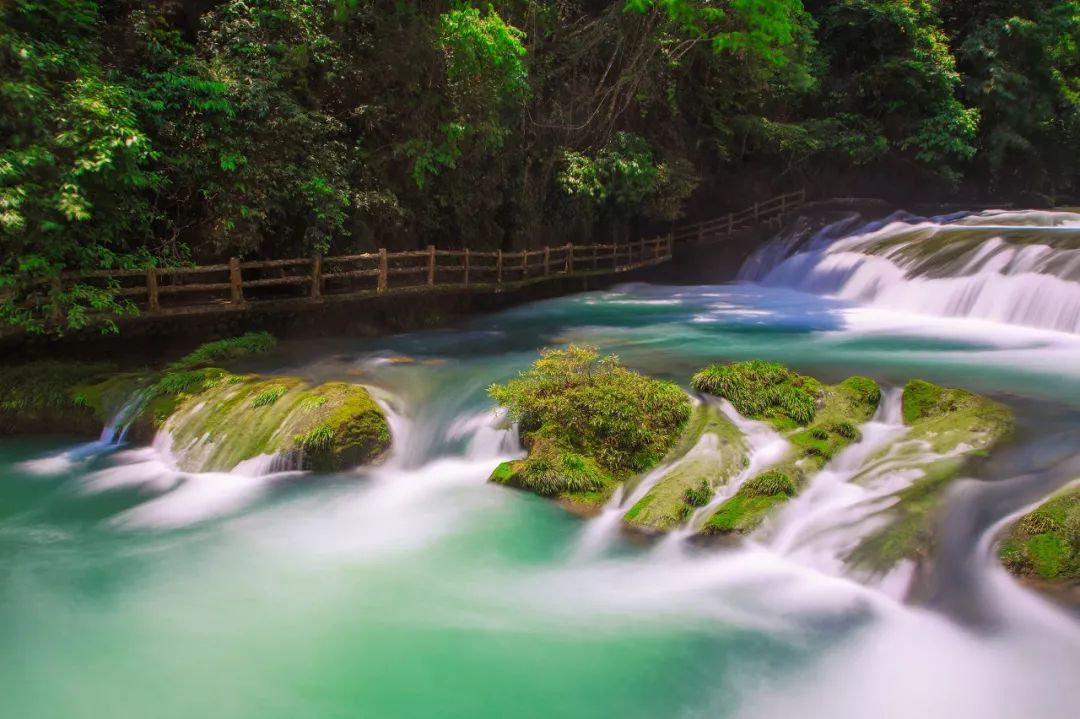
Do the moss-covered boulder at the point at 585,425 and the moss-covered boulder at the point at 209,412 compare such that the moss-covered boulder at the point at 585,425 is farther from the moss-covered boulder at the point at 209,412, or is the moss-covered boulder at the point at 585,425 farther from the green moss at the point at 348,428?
the moss-covered boulder at the point at 209,412

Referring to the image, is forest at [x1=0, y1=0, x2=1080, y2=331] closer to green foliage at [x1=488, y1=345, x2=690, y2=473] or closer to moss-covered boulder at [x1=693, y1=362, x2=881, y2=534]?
green foliage at [x1=488, y1=345, x2=690, y2=473]

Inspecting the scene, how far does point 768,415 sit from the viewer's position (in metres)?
8.31

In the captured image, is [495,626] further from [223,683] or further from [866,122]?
[866,122]

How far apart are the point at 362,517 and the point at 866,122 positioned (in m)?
24.5

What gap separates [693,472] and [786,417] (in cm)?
166

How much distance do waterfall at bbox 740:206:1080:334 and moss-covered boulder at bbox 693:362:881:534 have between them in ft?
24.1

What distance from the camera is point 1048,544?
18.2 feet

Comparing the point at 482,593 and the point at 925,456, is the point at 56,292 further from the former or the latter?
the point at 925,456

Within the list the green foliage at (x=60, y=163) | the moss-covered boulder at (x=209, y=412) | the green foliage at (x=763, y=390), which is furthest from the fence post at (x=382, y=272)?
the green foliage at (x=763, y=390)

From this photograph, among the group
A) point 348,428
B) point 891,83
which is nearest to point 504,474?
point 348,428

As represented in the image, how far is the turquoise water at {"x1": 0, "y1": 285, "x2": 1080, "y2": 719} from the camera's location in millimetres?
4812

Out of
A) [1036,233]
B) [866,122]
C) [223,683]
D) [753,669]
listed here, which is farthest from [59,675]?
[866,122]

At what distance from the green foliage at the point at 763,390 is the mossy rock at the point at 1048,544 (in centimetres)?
262

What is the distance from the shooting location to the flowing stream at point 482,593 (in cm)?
484
